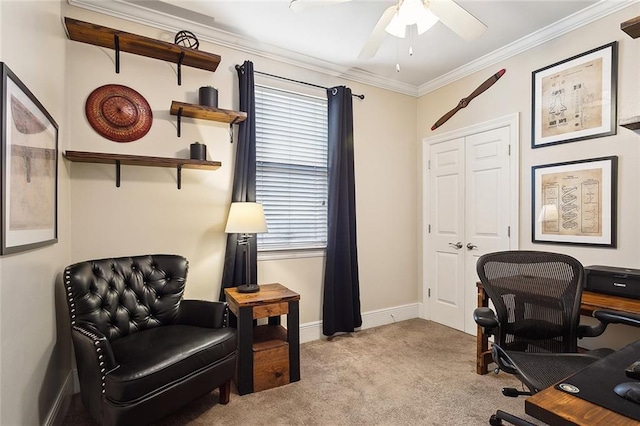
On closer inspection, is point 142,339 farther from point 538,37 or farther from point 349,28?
point 538,37

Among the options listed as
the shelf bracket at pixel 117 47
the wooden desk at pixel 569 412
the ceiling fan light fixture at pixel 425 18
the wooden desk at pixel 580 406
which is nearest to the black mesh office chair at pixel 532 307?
the wooden desk at pixel 580 406

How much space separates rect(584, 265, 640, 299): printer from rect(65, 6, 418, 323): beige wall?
192 cm

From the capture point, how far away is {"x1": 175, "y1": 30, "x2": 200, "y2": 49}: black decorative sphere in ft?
8.57

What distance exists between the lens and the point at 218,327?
86.7 inches

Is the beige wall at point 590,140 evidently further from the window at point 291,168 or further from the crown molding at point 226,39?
the window at point 291,168

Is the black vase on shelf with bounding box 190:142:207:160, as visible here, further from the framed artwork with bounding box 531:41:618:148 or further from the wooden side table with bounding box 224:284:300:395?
the framed artwork with bounding box 531:41:618:148

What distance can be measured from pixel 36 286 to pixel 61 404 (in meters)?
0.86

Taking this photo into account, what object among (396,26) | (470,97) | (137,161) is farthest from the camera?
(470,97)

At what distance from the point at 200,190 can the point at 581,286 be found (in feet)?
8.82

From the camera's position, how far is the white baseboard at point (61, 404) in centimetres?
179

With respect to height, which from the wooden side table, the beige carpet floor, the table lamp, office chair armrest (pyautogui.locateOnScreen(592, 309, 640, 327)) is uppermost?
the table lamp

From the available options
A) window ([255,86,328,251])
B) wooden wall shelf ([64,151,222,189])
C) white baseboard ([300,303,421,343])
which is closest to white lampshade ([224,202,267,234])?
wooden wall shelf ([64,151,222,189])

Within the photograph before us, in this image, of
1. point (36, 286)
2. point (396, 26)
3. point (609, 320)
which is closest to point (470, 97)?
point (396, 26)

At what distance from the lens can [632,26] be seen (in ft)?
6.49
